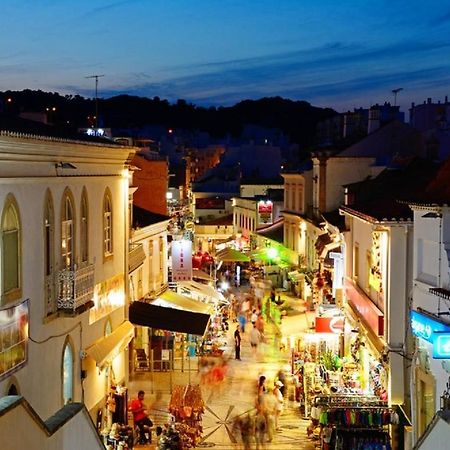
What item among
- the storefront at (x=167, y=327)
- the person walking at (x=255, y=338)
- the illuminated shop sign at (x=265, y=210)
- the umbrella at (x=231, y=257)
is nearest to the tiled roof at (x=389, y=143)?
the person walking at (x=255, y=338)

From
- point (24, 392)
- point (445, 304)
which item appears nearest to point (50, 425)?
point (24, 392)

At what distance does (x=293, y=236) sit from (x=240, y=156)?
4764 cm

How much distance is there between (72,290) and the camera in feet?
60.8

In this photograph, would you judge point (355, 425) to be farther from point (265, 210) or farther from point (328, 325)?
point (265, 210)

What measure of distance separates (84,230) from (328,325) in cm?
1009

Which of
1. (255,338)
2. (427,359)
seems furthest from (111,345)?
(255,338)

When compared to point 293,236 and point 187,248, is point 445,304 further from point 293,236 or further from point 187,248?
point 293,236

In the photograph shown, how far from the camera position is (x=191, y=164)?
446ft

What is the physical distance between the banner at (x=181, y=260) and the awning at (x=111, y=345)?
1030cm

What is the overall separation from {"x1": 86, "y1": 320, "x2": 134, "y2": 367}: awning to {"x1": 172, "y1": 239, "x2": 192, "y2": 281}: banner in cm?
1030

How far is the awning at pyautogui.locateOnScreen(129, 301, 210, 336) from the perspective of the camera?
88.9ft

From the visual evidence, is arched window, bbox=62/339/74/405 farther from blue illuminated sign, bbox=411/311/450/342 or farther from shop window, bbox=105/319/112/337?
blue illuminated sign, bbox=411/311/450/342

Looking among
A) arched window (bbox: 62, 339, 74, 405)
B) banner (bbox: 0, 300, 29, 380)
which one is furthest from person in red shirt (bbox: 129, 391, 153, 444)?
banner (bbox: 0, 300, 29, 380)

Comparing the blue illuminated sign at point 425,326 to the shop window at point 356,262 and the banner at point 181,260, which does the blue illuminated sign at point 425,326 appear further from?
the banner at point 181,260
